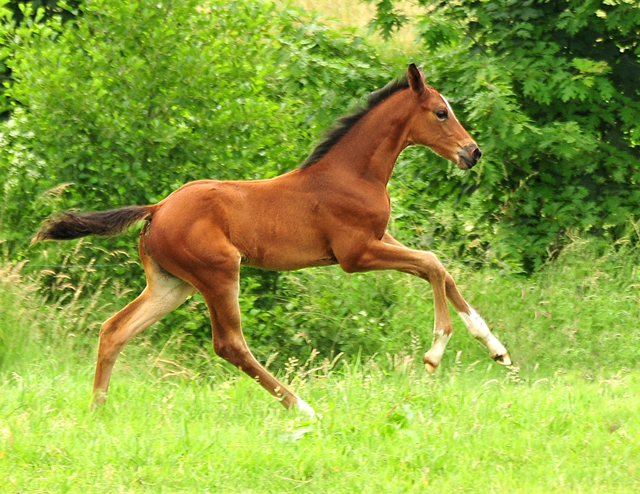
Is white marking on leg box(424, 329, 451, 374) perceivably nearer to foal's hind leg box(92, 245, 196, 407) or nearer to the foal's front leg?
the foal's front leg

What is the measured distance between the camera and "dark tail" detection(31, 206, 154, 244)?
5.94 meters

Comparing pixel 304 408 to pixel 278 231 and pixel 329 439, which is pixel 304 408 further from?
pixel 278 231

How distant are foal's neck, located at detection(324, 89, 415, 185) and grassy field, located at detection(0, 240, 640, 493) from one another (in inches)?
56.2

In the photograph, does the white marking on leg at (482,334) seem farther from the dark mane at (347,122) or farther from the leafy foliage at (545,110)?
the leafy foliage at (545,110)

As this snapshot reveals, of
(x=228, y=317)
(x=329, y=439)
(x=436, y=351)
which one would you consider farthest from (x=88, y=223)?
(x=436, y=351)

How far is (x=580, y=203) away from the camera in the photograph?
9172 millimetres

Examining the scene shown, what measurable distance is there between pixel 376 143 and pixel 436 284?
1094 millimetres

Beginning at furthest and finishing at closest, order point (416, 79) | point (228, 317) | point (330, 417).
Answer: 1. point (416, 79)
2. point (228, 317)
3. point (330, 417)

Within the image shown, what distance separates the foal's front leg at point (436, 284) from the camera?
6.00 metres

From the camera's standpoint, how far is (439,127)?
634cm

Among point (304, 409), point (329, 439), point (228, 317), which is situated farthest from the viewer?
point (228, 317)

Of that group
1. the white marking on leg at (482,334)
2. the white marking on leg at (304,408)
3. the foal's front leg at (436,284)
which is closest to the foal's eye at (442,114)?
the foal's front leg at (436,284)

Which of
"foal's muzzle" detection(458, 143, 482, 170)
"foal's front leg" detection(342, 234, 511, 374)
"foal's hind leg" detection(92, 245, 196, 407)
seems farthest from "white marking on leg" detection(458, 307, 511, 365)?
"foal's hind leg" detection(92, 245, 196, 407)

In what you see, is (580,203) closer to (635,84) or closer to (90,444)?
(635,84)
